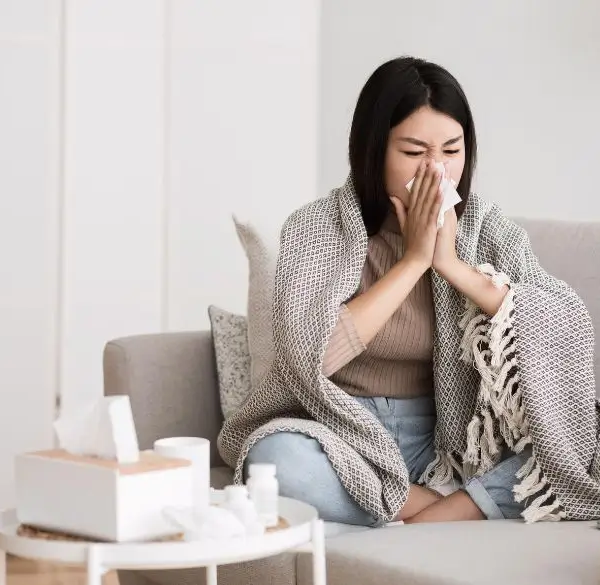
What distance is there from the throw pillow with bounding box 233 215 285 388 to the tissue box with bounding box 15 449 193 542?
2.61 feet

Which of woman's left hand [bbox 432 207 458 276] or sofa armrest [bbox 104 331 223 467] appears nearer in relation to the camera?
woman's left hand [bbox 432 207 458 276]

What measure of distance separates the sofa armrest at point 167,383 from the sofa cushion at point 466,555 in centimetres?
51

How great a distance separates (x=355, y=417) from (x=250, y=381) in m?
0.33

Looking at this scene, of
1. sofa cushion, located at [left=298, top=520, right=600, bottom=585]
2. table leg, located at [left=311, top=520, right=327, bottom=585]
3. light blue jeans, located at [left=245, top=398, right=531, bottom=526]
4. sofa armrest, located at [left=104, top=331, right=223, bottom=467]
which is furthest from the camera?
sofa armrest, located at [left=104, top=331, right=223, bottom=467]

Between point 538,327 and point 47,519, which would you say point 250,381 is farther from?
point 47,519

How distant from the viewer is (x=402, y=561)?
1582 mm

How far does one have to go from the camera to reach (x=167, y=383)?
84.0 inches

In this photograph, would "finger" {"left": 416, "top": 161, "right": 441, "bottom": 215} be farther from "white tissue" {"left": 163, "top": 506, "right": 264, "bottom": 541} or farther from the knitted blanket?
"white tissue" {"left": 163, "top": 506, "right": 264, "bottom": 541}

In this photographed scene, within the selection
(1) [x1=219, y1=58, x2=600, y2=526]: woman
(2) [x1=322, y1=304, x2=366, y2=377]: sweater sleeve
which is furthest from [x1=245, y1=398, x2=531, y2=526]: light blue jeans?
(2) [x1=322, y1=304, x2=366, y2=377]: sweater sleeve

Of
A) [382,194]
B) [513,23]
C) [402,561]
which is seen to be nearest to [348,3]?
[513,23]

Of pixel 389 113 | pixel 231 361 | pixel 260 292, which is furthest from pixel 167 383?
pixel 389 113

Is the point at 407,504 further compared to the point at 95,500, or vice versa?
the point at 407,504

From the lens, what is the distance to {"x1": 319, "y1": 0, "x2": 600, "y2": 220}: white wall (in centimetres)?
282

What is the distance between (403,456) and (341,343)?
0.25 metres
